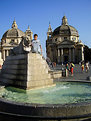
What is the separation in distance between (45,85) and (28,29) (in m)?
92.7

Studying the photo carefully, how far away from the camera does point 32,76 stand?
23.3 feet

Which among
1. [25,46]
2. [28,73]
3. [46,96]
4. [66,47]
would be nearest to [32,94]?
[46,96]

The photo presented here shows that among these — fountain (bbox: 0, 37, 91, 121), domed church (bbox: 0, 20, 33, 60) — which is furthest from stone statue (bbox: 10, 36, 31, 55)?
domed church (bbox: 0, 20, 33, 60)

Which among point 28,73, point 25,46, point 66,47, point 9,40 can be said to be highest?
point 9,40

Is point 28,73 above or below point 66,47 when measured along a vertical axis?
below

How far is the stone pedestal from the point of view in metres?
7.03

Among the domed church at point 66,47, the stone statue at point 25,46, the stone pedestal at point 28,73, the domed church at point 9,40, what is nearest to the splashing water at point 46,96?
the stone pedestal at point 28,73

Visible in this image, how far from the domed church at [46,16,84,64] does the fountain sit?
6404 centimetres

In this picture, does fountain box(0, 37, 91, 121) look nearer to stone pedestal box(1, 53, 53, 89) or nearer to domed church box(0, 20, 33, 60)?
stone pedestal box(1, 53, 53, 89)

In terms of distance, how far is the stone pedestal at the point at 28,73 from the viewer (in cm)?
703

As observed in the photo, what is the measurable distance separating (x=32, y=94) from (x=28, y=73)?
113 centimetres

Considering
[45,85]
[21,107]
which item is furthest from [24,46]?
[21,107]

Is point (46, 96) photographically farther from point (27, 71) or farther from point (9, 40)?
point (9, 40)

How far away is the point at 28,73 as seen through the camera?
6988 mm
